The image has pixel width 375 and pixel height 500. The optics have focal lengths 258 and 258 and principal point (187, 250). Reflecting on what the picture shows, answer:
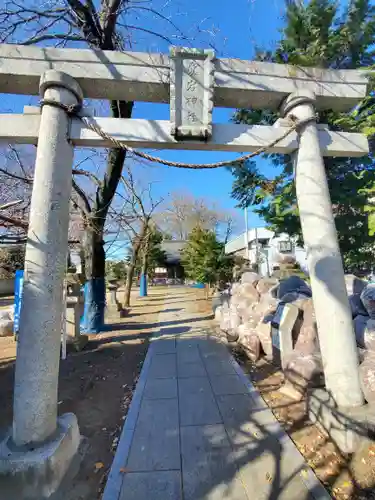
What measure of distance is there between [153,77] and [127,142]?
2.83ft

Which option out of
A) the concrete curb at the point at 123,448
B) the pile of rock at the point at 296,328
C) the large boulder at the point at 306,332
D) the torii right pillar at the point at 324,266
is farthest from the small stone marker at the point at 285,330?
the concrete curb at the point at 123,448

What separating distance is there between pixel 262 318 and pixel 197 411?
3.11m

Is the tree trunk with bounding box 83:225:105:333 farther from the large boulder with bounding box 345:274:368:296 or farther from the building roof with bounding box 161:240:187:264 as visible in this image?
the building roof with bounding box 161:240:187:264

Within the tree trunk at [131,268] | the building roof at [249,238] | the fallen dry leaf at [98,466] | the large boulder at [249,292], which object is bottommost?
the fallen dry leaf at [98,466]

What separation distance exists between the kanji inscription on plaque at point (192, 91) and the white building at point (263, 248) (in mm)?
Answer: 12570

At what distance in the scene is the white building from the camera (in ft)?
55.8

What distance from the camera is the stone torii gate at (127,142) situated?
8.07 ft

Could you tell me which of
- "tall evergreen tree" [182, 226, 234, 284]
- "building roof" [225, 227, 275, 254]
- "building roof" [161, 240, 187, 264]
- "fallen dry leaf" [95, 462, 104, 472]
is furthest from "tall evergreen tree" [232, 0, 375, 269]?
"building roof" [161, 240, 187, 264]

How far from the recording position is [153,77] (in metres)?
3.13

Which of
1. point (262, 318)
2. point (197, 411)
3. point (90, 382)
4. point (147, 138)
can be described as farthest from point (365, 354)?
point (90, 382)

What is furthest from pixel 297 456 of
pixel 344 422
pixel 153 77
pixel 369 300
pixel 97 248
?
pixel 97 248

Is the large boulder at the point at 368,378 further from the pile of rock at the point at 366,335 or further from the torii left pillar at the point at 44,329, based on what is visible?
the torii left pillar at the point at 44,329

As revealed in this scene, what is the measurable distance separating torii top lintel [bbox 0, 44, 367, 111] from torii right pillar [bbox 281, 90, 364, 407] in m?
0.30

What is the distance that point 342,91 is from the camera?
3449mm
